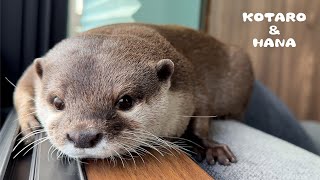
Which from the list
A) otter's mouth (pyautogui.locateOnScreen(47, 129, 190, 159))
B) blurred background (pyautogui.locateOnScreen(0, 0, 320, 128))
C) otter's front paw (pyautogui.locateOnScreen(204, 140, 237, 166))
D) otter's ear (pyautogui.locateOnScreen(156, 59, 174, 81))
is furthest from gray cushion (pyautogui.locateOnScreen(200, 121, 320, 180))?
blurred background (pyautogui.locateOnScreen(0, 0, 320, 128))

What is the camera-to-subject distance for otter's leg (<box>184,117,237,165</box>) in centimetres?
134

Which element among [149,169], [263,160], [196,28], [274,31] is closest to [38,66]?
[149,169]

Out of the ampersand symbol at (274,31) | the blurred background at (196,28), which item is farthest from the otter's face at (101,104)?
the ampersand symbol at (274,31)

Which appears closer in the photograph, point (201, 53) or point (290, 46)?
point (201, 53)

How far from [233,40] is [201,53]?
1.14m

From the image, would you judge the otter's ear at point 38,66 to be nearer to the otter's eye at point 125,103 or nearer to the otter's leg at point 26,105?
the otter's leg at point 26,105

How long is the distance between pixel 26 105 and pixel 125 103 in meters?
0.44

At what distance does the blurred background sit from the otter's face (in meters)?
0.81

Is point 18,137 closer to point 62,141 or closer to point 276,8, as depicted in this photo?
point 62,141

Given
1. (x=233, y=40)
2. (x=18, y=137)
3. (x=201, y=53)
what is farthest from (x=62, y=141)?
(x=233, y=40)

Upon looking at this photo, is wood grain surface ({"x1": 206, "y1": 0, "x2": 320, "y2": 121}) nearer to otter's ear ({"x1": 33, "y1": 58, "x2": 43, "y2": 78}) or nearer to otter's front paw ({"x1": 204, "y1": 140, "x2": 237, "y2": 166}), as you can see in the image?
otter's front paw ({"x1": 204, "y1": 140, "x2": 237, "y2": 166})

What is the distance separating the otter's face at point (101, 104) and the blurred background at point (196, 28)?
2.65 ft

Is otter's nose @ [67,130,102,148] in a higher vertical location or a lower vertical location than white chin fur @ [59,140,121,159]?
higher

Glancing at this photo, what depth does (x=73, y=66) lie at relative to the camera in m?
1.25
